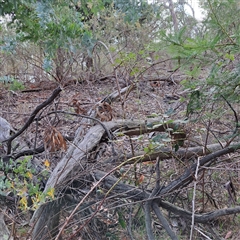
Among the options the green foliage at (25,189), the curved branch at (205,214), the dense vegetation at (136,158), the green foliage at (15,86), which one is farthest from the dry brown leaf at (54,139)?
the green foliage at (15,86)

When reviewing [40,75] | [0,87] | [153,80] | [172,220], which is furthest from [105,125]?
[40,75]

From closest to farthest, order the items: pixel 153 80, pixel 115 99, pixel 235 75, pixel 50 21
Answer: pixel 235 75 → pixel 50 21 → pixel 115 99 → pixel 153 80

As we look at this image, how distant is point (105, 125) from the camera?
277 centimetres

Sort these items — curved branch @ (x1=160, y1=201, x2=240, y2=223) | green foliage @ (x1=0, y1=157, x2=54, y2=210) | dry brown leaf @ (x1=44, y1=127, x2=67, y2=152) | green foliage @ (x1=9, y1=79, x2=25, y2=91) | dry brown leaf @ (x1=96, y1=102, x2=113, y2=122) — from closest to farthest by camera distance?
green foliage @ (x1=0, y1=157, x2=54, y2=210) < curved branch @ (x1=160, y1=201, x2=240, y2=223) < dry brown leaf @ (x1=44, y1=127, x2=67, y2=152) < dry brown leaf @ (x1=96, y1=102, x2=113, y2=122) < green foliage @ (x1=9, y1=79, x2=25, y2=91)

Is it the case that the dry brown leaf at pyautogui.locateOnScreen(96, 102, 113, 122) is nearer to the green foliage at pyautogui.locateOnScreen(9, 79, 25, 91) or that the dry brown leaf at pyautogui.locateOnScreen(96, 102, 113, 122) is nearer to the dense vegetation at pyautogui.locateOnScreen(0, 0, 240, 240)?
the dense vegetation at pyautogui.locateOnScreen(0, 0, 240, 240)

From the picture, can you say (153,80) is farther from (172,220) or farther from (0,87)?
(172,220)

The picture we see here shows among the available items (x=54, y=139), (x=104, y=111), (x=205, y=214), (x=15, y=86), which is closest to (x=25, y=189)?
(x=54, y=139)

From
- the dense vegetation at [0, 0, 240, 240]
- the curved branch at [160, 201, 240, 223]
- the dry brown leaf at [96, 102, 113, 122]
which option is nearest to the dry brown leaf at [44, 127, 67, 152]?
the dense vegetation at [0, 0, 240, 240]

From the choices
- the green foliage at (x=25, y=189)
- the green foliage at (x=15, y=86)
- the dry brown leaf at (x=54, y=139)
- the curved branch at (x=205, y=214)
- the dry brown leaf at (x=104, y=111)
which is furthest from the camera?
the green foliage at (x=15, y=86)

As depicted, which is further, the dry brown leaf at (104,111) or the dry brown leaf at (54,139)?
the dry brown leaf at (104,111)

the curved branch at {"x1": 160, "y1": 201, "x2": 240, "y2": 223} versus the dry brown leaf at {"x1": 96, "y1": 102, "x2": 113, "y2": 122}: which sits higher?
the dry brown leaf at {"x1": 96, "y1": 102, "x2": 113, "y2": 122}

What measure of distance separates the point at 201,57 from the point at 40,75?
5.49 m

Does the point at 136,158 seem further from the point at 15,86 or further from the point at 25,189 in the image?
the point at 15,86

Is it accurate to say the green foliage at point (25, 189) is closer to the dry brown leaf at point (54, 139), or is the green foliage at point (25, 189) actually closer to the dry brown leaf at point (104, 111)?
the dry brown leaf at point (54, 139)
